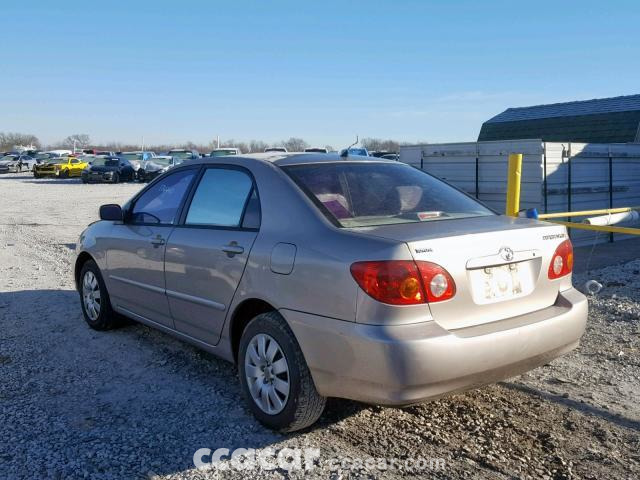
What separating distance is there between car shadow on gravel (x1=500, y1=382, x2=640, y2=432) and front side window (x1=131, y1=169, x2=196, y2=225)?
267 centimetres

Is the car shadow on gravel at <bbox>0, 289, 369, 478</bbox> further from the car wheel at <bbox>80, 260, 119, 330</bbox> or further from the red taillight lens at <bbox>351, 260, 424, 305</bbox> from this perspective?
the red taillight lens at <bbox>351, 260, 424, 305</bbox>

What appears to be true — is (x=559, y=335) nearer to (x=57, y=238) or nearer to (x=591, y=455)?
(x=591, y=455)

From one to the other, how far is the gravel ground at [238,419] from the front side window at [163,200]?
1109mm

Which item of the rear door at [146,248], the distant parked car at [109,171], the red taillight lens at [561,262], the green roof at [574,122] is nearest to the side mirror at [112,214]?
the rear door at [146,248]

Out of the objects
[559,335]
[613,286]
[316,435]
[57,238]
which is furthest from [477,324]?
[57,238]

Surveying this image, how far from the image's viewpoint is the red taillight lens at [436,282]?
Result: 121 inches

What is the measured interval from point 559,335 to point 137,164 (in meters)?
33.4

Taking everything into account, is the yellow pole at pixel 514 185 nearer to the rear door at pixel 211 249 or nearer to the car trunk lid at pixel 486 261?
the car trunk lid at pixel 486 261

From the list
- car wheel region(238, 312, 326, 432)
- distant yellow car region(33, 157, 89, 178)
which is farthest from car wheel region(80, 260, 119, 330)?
distant yellow car region(33, 157, 89, 178)

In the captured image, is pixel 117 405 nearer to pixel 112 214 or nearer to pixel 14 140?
pixel 112 214

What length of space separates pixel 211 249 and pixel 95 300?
222cm

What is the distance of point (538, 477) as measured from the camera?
10.1ft

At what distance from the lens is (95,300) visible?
18.8 feet

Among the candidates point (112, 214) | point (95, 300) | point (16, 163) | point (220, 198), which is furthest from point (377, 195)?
point (16, 163)
